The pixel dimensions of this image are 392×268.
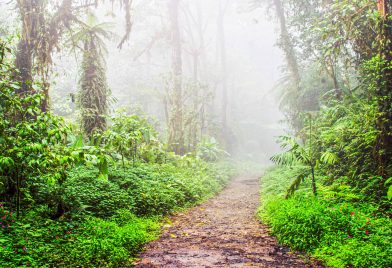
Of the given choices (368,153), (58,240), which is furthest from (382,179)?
(58,240)

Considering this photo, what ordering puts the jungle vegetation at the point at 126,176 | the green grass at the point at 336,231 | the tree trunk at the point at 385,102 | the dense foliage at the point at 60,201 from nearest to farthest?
the green grass at the point at 336,231, the dense foliage at the point at 60,201, the jungle vegetation at the point at 126,176, the tree trunk at the point at 385,102

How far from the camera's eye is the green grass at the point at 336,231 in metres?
3.88

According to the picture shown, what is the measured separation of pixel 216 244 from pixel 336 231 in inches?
74.3

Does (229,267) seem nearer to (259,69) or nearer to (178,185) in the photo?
(178,185)

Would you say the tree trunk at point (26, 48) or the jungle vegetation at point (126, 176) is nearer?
the jungle vegetation at point (126, 176)

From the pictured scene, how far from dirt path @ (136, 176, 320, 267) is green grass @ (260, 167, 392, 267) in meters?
0.32

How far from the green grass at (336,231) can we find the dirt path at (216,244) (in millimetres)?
317

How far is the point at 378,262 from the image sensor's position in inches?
144

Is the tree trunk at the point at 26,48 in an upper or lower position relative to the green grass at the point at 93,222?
upper

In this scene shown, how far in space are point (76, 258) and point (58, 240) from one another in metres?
0.46

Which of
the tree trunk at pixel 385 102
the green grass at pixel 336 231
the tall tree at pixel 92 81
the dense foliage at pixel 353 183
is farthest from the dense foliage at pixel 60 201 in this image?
the tree trunk at pixel 385 102

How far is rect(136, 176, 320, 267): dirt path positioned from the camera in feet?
14.1

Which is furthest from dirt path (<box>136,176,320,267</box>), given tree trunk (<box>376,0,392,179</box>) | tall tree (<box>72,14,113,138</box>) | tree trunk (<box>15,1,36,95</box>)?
tree trunk (<box>15,1,36,95</box>)

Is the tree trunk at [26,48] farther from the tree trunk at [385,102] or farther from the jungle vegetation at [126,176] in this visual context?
the tree trunk at [385,102]
